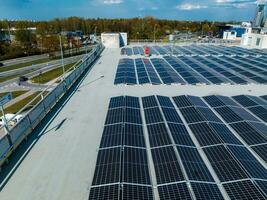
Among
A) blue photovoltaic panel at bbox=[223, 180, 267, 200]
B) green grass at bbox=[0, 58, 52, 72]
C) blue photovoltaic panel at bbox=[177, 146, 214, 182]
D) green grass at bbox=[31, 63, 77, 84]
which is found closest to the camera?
blue photovoltaic panel at bbox=[223, 180, 267, 200]

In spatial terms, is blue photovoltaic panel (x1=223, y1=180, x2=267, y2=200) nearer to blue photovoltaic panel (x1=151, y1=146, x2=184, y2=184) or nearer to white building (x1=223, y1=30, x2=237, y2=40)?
blue photovoltaic panel (x1=151, y1=146, x2=184, y2=184)

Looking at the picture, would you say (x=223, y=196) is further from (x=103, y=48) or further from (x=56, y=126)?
(x=103, y=48)

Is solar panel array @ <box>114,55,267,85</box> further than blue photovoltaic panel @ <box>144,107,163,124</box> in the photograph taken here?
Yes

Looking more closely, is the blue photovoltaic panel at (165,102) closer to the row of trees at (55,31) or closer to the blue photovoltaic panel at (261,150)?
the blue photovoltaic panel at (261,150)

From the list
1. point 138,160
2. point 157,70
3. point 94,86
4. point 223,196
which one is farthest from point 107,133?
point 157,70

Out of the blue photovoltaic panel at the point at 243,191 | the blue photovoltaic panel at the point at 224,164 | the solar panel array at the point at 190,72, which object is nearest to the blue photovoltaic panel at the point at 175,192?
the blue photovoltaic panel at the point at 243,191

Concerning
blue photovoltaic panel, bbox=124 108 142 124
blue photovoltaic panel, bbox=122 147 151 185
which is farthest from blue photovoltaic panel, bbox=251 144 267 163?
blue photovoltaic panel, bbox=124 108 142 124
